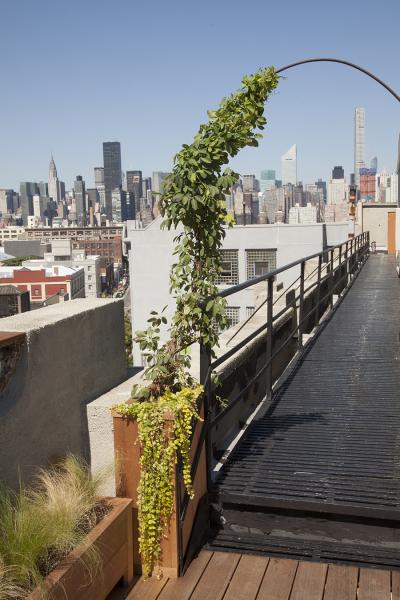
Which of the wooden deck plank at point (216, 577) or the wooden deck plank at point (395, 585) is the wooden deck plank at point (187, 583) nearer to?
the wooden deck plank at point (216, 577)

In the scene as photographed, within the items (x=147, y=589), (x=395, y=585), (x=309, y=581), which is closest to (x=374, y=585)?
(x=395, y=585)

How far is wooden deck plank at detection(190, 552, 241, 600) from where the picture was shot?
122 inches

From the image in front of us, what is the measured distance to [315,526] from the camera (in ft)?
11.9

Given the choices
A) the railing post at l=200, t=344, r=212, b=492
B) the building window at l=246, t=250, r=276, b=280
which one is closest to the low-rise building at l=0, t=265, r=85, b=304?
the building window at l=246, t=250, r=276, b=280

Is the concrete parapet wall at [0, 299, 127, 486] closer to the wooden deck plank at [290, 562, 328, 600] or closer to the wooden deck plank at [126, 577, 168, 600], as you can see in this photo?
the wooden deck plank at [126, 577, 168, 600]

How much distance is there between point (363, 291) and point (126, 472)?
12.5m

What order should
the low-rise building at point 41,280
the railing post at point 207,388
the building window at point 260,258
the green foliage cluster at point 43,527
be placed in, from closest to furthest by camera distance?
the green foliage cluster at point 43,527
the railing post at point 207,388
the building window at point 260,258
the low-rise building at point 41,280

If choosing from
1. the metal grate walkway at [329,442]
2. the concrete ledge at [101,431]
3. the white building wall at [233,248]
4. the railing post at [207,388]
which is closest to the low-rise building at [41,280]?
the white building wall at [233,248]

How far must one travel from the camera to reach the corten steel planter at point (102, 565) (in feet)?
8.39

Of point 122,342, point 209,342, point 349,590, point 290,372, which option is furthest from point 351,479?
point 290,372

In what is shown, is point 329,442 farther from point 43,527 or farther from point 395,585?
point 43,527

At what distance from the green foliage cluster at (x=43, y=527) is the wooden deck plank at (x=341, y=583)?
3.88 ft

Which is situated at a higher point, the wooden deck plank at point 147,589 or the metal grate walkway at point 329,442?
the metal grate walkway at point 329,442

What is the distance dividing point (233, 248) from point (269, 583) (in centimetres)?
3270
